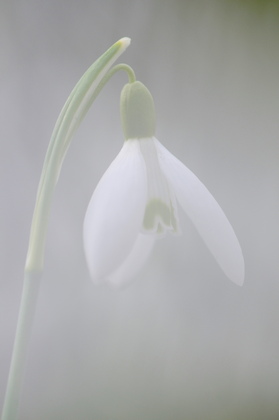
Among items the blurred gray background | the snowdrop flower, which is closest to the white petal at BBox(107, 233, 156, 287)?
the snowdrop flower

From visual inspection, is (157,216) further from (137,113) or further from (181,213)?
(181,213)

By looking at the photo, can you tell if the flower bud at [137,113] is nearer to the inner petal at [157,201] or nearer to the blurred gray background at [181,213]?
the inner petal at [157,201]

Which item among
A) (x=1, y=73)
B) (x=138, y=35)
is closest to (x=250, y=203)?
(x=138, y=35)

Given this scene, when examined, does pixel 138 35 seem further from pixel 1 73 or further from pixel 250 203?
pixel 250 203

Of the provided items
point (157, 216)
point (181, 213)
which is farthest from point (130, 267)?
point (181, 213)

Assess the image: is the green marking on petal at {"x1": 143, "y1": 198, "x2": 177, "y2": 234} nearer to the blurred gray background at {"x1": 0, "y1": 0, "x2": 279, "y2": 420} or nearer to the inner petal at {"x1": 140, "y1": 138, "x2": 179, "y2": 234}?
the inner petal at {"x1": 140, "y1": 138, "x2": 179, "y2": 234}

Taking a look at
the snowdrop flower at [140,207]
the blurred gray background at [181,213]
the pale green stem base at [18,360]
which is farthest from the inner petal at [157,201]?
the blurred gray background at [181,213]

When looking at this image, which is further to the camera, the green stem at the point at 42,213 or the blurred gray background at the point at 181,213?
the blurred gray background at the point at 181,213
